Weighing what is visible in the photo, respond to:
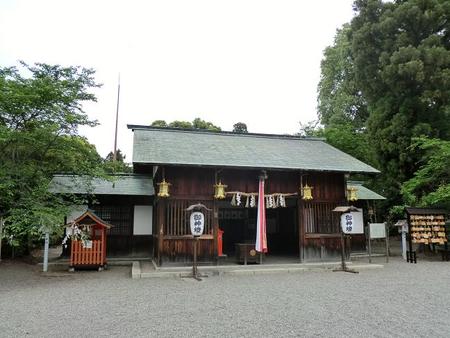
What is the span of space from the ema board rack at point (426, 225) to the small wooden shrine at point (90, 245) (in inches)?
456

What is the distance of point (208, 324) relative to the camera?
220 inches

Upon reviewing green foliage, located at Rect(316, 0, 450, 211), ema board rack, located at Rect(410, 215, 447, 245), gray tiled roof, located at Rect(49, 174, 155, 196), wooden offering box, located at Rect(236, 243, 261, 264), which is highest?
green foliage, located at Rect(316, 0, 450, 211)

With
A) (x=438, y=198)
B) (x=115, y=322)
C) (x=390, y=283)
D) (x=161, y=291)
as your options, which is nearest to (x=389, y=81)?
(x=438, y=198)

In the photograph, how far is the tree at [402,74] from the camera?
16.5m

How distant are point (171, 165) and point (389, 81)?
1255cm

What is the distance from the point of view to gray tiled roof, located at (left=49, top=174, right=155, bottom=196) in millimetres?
12860

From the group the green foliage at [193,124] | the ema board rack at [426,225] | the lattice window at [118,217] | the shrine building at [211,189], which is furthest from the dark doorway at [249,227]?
the green foliage at [193,124]

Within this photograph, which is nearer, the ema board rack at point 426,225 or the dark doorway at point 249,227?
the ema board rack at point 426,225

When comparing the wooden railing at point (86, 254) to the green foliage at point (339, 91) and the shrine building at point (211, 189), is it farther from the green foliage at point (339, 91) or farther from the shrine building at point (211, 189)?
the green foliage at point (339, 91)

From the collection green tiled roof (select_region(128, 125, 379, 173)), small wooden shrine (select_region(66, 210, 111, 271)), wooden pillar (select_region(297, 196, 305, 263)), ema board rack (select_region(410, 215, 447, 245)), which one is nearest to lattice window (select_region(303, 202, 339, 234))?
wooden pillar (select_region(297, 196, 305, 263))

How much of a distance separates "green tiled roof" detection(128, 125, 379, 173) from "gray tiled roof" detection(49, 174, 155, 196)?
209 centimetres

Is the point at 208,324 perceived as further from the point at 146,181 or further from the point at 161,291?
the point at 146,181

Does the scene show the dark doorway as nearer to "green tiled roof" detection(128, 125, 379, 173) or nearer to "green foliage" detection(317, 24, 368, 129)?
"green tiled roof" detection(128, 125, 379, 173)

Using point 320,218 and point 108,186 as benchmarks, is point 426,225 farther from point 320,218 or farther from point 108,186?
point 108,186
